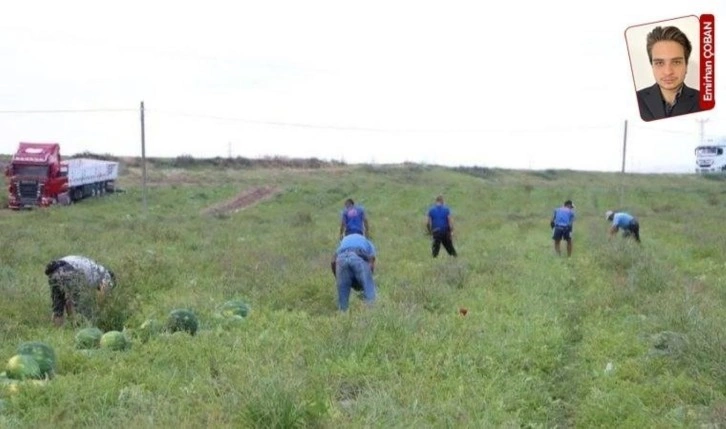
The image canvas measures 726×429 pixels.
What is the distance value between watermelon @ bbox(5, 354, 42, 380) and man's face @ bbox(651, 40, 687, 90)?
19.0 ft

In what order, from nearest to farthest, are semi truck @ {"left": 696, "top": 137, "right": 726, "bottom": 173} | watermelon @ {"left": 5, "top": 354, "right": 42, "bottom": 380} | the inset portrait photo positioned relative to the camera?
1. the inset portrait photo
2. watermelon @ {"left": 5, "top": 354, "right": 42, "bottom": 380}
3. semi truck @ {"left": 696, "top": 137, "right": 726, "bottom": 173}

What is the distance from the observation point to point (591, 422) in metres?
6.39

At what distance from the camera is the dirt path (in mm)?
46281

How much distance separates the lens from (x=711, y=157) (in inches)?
2709

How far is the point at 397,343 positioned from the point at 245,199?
139 feet

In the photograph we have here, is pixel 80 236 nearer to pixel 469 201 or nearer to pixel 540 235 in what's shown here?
pixel 540 235

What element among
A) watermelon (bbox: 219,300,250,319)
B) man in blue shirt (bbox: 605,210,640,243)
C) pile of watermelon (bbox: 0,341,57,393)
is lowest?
watermelon (bbox: 219,300,250,319)

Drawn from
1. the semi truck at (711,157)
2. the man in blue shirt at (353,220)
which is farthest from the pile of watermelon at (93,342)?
the semi truck at (711,157)

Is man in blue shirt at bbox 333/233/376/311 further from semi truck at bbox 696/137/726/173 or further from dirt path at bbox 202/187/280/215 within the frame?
semi truck at bbox 696/137/726/173

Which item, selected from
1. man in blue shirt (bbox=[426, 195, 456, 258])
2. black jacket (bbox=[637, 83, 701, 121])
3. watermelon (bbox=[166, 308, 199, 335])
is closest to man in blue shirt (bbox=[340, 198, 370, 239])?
man in blue shirt (bbox=[426, 195, 456, 258])

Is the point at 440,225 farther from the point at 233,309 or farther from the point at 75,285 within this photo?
the point at 75,285

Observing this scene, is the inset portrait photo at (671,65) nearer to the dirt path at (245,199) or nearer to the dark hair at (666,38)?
the dark hair at (666,38)

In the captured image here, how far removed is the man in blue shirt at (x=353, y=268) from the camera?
10352 mm

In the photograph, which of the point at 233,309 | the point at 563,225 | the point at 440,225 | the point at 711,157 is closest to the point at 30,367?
the point at 233,309
